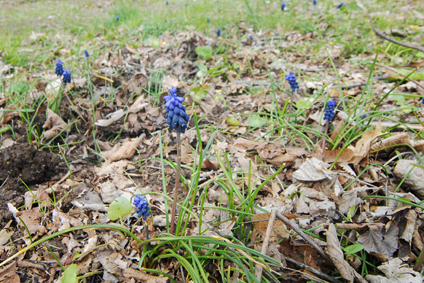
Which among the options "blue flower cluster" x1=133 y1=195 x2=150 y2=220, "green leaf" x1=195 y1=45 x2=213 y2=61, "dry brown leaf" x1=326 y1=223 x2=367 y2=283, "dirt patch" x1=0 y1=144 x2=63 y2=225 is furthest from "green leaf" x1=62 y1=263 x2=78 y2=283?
"green leaf" x1=195 y1=45 x2=213 y2=61

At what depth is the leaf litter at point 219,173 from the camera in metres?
1.51

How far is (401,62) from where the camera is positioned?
3438 mm

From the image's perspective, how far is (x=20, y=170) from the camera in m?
2.08

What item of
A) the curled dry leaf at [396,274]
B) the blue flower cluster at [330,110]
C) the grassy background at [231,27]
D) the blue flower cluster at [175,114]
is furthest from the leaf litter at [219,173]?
the grassy background at [231,27]

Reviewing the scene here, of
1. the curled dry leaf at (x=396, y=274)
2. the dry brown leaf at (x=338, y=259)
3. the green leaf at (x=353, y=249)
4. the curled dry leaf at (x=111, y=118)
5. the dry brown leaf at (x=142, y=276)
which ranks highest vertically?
the curled dry leaf at (x=111, y=118)

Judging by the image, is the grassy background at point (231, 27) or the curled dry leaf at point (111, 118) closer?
the curled dry leaf at point (111, 118)

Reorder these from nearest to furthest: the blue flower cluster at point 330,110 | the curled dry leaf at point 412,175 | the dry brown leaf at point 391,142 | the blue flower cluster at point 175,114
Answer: the blue flower cluster at point 175,114, the curled dry leaf at point 412,175, the dry brown leaf at point 391,142, the blue flower cluster at point 330,110

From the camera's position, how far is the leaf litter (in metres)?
1.51

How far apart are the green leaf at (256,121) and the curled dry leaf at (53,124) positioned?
77.2 inches

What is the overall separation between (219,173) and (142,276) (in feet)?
3.18

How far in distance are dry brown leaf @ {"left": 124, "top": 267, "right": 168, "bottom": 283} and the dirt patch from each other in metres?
1.11

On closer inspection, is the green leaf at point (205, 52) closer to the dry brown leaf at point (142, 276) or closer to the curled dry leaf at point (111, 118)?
the curled dry leaf at point (111, 118)

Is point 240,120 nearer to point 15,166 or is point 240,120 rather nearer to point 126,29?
point 15,166

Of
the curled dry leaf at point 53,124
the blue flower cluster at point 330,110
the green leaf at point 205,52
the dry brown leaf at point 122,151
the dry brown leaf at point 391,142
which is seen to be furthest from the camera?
the green leaf at point 205,52
